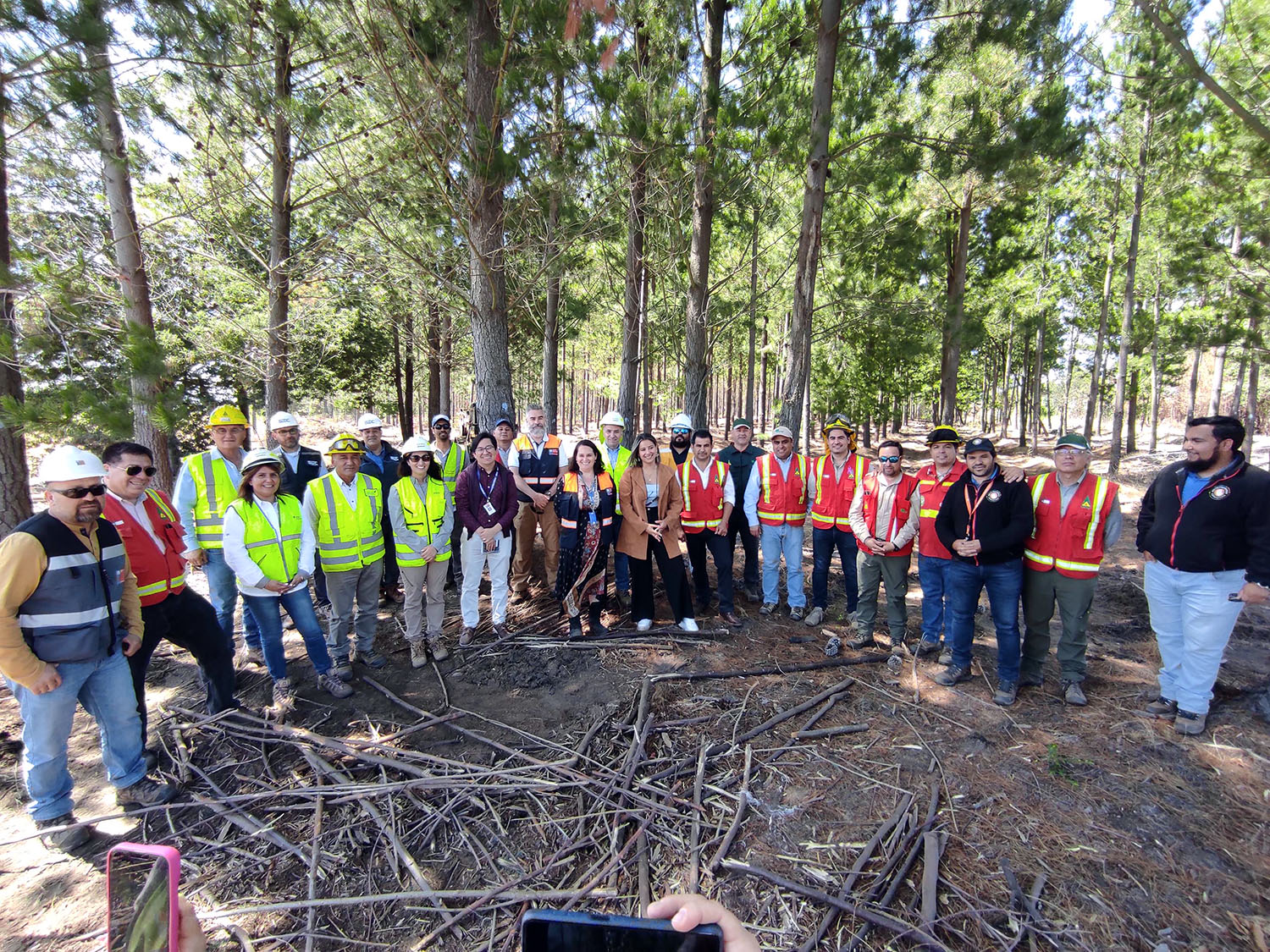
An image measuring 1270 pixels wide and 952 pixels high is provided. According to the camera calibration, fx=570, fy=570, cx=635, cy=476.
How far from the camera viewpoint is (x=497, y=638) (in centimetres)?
547

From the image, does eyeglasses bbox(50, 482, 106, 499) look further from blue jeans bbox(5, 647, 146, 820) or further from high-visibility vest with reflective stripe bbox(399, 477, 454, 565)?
high-visibility vest with reflective stripe bbox(399, 477, 454, 565)

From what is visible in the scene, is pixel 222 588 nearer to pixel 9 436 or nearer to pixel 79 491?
pixel 9 436

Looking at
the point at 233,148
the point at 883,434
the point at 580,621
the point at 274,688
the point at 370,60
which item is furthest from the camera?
the point at 883,434

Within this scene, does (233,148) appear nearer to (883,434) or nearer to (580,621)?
(580,621)

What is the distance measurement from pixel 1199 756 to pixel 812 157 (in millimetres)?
6724

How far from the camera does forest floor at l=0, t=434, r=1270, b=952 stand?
2.72m

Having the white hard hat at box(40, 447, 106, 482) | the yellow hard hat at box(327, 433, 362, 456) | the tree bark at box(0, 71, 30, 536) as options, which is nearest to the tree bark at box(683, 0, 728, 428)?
the yellow hard hat at box(327, 433, 362, 456)

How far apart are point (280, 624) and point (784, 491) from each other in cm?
465

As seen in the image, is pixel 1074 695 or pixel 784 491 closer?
pixel 1074 695


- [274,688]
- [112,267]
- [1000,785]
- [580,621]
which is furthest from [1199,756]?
[112,267]

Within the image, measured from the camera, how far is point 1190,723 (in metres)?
4.07

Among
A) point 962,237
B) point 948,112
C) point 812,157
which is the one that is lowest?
point 812,157

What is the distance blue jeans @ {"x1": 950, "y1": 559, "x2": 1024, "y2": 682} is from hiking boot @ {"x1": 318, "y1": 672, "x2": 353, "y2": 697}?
5.01 metres

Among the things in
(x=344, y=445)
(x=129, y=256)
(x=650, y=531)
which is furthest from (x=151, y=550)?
(x=650, y=531)
